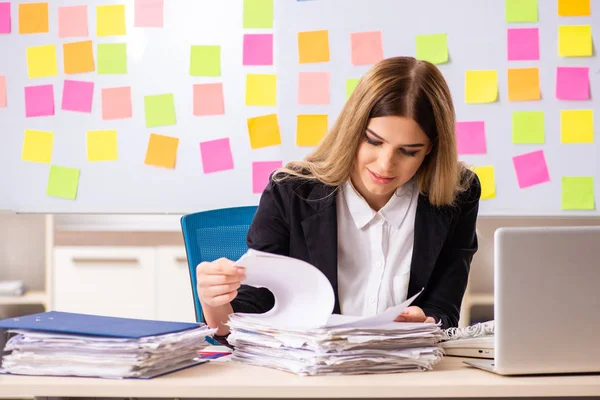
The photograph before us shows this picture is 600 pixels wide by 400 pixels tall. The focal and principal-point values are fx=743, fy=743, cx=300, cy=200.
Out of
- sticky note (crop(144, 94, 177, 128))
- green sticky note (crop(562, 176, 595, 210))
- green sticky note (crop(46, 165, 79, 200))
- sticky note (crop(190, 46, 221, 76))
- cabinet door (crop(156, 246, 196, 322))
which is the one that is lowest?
cabinet door (crop(156, 246, 196, 322))

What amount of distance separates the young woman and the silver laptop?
460 mm

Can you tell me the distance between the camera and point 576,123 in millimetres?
2641

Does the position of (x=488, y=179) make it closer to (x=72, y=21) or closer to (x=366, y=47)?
(x=366, y=47)

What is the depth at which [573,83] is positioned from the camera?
2.65m

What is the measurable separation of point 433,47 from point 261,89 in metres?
0.63

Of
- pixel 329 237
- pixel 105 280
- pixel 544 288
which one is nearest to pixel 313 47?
pixel 105 280

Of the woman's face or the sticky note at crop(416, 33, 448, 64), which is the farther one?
the sticky note at crop(416, 33, 448, 64)

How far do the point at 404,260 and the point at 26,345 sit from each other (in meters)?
0.78

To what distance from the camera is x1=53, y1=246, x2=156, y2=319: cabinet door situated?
273 cm

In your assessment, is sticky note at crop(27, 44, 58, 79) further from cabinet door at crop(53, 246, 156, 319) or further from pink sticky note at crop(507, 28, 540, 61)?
pink sticky note at crop(507, 28, 540, 61)

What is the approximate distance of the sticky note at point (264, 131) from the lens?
106 inches

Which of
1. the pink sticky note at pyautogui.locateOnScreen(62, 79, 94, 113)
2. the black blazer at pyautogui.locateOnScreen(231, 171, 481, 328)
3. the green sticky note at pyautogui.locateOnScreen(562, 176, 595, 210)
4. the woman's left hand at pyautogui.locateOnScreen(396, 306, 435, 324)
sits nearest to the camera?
the woman's left hand at pyautogui.locateOnScreen(396, 306, 435, 324)

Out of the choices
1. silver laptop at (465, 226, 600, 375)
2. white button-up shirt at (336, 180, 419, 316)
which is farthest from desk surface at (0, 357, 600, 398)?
white button-up shirt at (336, 180, 419, 316)

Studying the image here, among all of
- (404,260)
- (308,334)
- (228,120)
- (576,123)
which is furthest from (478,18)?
(308,334)
